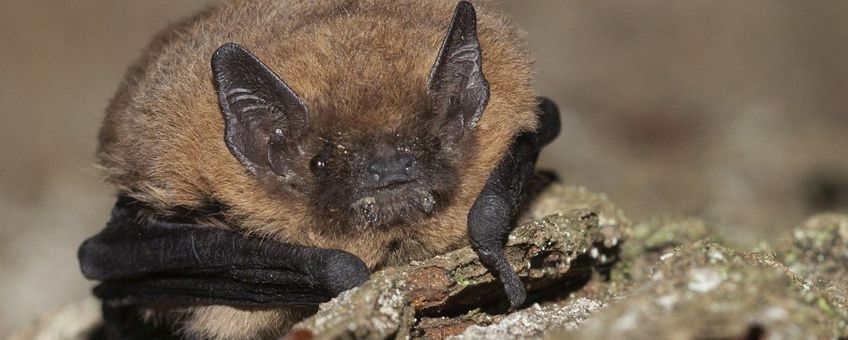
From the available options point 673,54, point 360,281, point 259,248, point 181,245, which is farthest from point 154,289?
point 673,54

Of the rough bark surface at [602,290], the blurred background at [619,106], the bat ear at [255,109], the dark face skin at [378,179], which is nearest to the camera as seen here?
the rough bark surface at [602,290]

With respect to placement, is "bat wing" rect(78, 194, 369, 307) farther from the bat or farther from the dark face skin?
the dark face skin

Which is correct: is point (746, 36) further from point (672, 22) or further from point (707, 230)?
point (707, 230)

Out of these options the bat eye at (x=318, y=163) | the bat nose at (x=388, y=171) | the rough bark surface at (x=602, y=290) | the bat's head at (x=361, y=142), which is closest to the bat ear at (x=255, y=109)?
the bat's head at (x=361, y=142)

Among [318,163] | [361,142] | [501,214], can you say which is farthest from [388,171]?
[501,214]

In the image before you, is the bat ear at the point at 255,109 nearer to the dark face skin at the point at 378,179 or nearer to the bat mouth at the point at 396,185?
the dark face skin at the point at 378,179

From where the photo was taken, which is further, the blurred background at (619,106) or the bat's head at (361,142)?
the blurred background at (619,106)
